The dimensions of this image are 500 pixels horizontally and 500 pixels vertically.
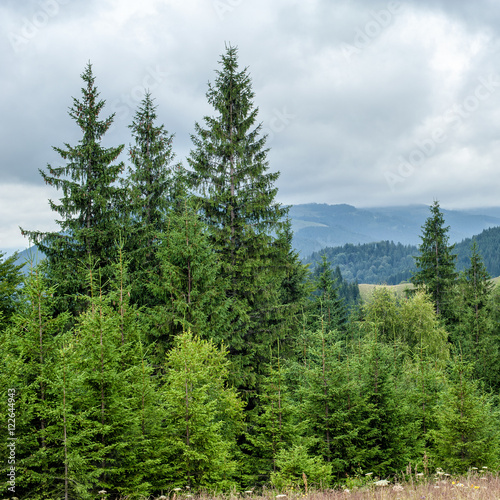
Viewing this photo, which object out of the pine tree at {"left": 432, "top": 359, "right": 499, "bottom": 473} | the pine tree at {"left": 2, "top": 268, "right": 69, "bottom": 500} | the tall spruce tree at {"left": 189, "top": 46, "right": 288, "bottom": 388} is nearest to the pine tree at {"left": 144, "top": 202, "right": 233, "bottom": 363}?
the tall spruce tree at {"left": 189, "top": 46, "right": 288, "bottom": 388}

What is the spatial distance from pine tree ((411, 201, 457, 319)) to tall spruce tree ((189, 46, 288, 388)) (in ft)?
91.0

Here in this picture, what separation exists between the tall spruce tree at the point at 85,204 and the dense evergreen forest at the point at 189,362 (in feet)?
0.31

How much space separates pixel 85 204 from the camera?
20.5 m

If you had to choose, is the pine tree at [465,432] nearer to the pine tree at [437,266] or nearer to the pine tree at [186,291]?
the pine tree at [186,291]

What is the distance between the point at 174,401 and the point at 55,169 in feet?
50.7

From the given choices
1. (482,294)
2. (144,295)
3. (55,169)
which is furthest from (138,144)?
(482,294)

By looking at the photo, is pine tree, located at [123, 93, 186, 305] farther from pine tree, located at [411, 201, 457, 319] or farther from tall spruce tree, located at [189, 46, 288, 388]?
pine tree, located at [411, 201, 457, 319]

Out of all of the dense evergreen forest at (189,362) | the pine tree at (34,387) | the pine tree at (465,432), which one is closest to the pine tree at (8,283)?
the dense evergreen forest at (189,362)

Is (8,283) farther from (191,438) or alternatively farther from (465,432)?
(465,432)

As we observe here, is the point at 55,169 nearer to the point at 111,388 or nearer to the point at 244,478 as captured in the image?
the point at 111,388

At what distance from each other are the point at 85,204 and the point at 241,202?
28.6 ft

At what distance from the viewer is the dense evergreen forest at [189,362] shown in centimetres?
830

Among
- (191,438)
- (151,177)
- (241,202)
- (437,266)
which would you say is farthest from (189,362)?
(437,266)

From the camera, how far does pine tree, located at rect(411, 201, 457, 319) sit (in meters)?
42.4
